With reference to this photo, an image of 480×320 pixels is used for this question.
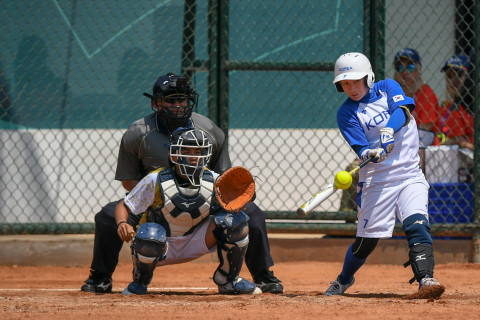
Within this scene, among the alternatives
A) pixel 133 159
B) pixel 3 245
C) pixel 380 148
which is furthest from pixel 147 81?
pixel 380 148

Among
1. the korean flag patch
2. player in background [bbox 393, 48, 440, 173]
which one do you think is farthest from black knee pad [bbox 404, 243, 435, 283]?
player in background [bbox 393, 48, 440, 173]

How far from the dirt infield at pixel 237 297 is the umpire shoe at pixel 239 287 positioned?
3.4 inches

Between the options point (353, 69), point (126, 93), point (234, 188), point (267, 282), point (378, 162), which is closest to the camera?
point (378, 162)

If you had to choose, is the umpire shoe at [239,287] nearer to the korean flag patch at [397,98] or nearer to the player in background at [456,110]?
the korean flag patch at [397,98]

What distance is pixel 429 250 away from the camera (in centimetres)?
494

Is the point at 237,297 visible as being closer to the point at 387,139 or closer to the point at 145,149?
the point at 145,149

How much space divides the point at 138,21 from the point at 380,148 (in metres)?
4.00

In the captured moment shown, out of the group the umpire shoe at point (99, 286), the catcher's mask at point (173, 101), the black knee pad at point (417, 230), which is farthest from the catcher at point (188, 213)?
the black knee pad at point (417, 230)

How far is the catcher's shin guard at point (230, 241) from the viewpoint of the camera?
5312mm

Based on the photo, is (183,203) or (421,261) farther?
(183,203)

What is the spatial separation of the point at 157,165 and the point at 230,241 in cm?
75

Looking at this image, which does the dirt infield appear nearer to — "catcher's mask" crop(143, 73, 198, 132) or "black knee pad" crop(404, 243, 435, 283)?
"black knee pad" crop(404, 243, 435, 283)

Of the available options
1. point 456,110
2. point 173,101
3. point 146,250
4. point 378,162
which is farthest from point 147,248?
point 456,110

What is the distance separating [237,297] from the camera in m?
5.22
